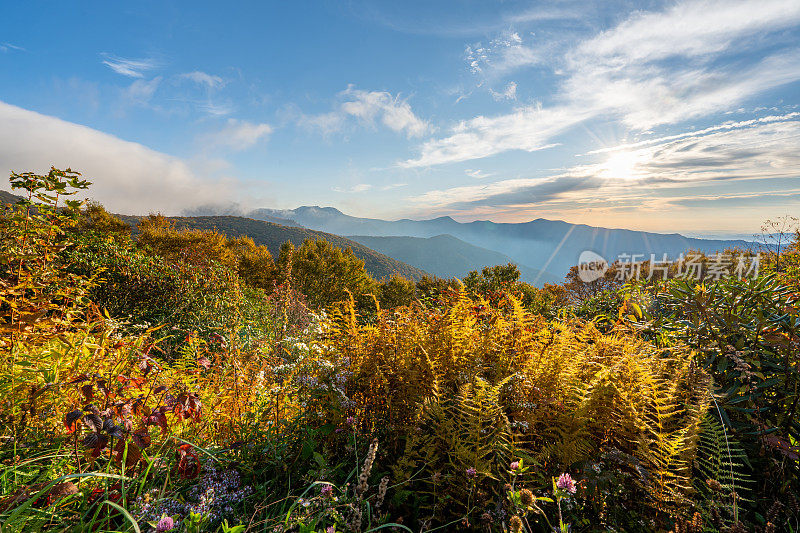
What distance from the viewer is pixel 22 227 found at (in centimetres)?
276

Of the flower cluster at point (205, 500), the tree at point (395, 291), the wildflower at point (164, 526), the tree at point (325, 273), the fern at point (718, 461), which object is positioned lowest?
the tree at point (395, 291)

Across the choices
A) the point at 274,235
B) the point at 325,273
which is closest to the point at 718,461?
the point at 325,273

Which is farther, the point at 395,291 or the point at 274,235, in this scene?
the point at 274,235

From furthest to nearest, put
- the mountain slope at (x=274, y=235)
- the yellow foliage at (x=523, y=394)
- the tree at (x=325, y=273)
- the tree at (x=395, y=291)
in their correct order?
the mountain slope at (x=274, y=235)
the tree at (x=395, y=291)
the tree at (x=325, y=273)
the yellow foliage at (x=523, y=394)

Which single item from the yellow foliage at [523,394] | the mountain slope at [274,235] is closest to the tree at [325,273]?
the yellow foliage at [523,394]

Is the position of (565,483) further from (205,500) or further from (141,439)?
(141,439)

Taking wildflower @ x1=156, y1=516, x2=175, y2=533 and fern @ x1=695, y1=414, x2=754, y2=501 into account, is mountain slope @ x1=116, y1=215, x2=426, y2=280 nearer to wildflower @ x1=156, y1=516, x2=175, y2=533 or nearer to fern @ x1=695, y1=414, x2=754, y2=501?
fern @ x1=695, y1=414, x2=754, y2=501

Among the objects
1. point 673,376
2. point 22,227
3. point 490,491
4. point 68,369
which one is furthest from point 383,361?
point 22,227

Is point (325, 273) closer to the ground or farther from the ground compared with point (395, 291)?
farther from the ground

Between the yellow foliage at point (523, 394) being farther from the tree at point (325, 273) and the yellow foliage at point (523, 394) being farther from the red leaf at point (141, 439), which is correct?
the tree at point (325, 273)

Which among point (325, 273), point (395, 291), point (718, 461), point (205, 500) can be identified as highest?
point (718, 461)

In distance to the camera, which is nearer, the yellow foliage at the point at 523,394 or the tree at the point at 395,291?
the yellow foliage at the point at 523,394

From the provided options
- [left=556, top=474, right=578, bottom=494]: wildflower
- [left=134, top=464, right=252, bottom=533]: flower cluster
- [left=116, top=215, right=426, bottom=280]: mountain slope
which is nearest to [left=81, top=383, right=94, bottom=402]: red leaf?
[left=134, top=464, right=252, bottom=533]: flower cluster

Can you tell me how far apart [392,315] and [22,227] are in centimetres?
311
